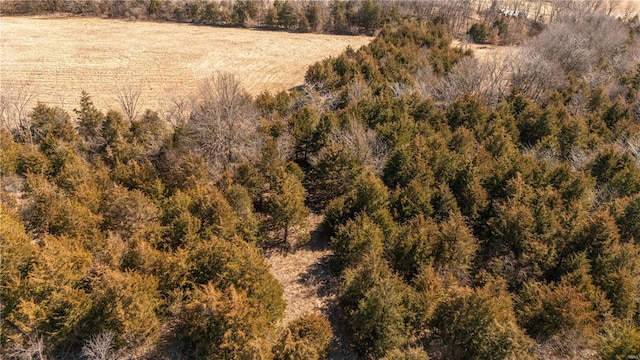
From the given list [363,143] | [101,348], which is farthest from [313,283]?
[101,348]

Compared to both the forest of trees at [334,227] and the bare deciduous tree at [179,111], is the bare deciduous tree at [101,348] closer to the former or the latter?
the forest of trees at [334,227]

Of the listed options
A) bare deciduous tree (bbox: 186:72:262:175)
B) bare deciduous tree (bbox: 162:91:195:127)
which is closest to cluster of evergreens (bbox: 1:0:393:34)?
bare deciduous tree (bbox: 162:91:195:127)

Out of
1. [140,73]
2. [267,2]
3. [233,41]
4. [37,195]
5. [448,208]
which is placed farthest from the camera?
[267,2]

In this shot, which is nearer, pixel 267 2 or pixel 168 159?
pixel 168 159

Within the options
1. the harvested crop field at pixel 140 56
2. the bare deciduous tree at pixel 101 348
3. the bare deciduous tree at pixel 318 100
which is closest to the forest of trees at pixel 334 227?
the bare deciduous tree at pixel 101 348

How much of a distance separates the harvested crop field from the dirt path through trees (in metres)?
37.1

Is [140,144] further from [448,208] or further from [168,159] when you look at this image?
[448,208]

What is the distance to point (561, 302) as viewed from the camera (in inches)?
965

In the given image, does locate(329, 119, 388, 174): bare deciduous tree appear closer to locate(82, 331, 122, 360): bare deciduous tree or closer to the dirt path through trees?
the dirt path through trees

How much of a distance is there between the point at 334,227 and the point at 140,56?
66225 mm

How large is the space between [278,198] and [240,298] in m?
10.8

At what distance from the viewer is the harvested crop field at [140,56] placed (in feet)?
213

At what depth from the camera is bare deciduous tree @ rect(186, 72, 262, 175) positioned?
126 ft

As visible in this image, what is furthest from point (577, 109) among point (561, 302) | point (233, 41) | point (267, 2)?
point (267, 2)
